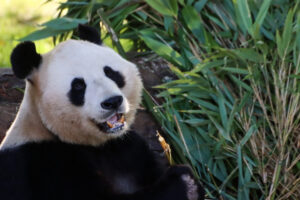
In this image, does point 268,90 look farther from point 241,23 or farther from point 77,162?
point 77,162

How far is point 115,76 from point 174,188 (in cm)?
54

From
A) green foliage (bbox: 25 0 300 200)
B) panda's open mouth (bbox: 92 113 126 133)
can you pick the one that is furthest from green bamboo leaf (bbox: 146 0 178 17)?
panda's open mouth (bbox: 92 113 126 133)

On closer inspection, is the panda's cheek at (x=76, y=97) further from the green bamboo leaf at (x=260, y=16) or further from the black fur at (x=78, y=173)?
the green bamboo leaf at (x=260, y=16)

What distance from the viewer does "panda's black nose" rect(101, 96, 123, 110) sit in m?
2.78

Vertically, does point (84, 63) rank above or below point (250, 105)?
above

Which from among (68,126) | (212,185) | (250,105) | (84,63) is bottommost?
(212,185)

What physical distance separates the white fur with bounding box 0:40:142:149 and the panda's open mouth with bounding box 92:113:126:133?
0.02 meters

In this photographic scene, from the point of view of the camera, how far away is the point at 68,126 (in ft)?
9.61

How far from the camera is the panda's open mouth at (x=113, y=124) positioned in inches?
117

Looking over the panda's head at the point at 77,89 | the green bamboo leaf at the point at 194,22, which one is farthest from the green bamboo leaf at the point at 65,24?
the panda's head at the point at 77,89

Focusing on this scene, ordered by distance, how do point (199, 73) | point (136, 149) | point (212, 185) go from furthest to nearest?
point (199, 73)
point (212, 185)
point (136, 149)

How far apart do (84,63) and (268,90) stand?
1132 millimetres

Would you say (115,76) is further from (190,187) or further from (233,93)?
(233,93)

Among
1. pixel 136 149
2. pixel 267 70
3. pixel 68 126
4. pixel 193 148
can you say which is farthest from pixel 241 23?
pixel 68 126
